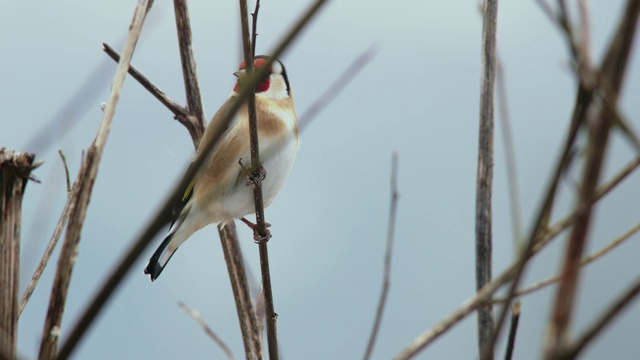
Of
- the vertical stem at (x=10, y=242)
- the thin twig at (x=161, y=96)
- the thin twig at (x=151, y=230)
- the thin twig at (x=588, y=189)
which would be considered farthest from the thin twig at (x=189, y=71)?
the thin twig at (x=588, y=189)

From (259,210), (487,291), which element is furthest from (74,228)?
(259,210)

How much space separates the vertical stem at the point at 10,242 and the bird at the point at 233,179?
67.3 inches

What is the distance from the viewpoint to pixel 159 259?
2912mm

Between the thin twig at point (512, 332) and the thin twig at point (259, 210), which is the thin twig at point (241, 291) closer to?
the thin twig at point (259, 210)

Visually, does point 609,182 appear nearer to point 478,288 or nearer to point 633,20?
point 633,20

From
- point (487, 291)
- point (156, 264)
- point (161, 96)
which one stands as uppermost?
point (156, 264)

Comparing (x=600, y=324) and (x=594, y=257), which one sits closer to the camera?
(x=600, y=324)

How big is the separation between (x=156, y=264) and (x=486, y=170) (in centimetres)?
208

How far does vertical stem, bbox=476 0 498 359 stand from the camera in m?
0.98

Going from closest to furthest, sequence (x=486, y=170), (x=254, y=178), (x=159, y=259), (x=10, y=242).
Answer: (x=10, y=242) < (x=486, y=170) < (x=254, y=178) < (x=159, y=259)

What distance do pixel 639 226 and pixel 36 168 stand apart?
2.44ft

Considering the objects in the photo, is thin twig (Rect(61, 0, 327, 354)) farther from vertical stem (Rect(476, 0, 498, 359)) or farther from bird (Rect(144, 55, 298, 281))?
bird (Rect(144, 55, 298, 281))

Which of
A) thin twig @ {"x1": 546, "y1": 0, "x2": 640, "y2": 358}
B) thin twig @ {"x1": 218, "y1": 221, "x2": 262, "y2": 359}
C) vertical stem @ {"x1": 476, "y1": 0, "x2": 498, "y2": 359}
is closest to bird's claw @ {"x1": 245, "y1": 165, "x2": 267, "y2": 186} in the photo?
thin twig @ {"x1": 218, "y1": 221, "x2": 262, "y2": 359}

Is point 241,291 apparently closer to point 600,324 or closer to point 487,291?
point 487,291
